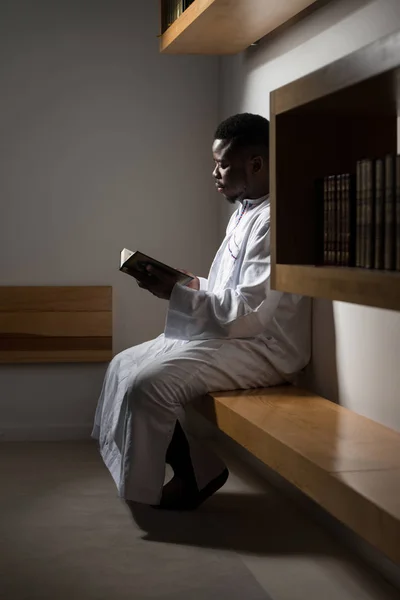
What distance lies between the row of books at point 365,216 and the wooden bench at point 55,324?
2133mm

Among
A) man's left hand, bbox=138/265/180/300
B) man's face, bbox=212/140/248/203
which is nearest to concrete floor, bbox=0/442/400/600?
man's left hand, bbox=138/265/180/300

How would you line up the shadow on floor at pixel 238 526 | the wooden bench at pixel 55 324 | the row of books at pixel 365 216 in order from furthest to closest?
the wooden bench at pixel 55 324 < the shadow on floor at pixel 238 526 < the row of books at pixel 365 216

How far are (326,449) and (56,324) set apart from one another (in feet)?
7.19

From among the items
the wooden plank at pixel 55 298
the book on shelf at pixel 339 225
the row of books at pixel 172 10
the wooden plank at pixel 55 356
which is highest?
the row of books at pixel 172 10

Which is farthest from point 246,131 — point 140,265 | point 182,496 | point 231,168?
point 182,496

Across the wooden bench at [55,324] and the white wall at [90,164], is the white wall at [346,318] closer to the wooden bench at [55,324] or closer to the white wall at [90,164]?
the white wall at [90,164]

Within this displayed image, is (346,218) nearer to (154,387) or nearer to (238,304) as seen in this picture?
(238,304)

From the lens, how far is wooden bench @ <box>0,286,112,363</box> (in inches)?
161

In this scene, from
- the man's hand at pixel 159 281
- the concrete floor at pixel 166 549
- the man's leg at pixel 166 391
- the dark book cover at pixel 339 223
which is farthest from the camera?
the man's hand at pixel 159 281

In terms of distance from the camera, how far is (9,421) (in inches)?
163

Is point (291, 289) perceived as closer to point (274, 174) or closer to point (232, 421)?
point (274, 174)

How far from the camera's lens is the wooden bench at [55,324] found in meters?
4.09

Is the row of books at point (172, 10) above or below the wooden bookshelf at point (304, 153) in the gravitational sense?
above

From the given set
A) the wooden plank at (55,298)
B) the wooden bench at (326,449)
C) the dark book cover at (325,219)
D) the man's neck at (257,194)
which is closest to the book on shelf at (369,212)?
the dark book cover at (325,219)
